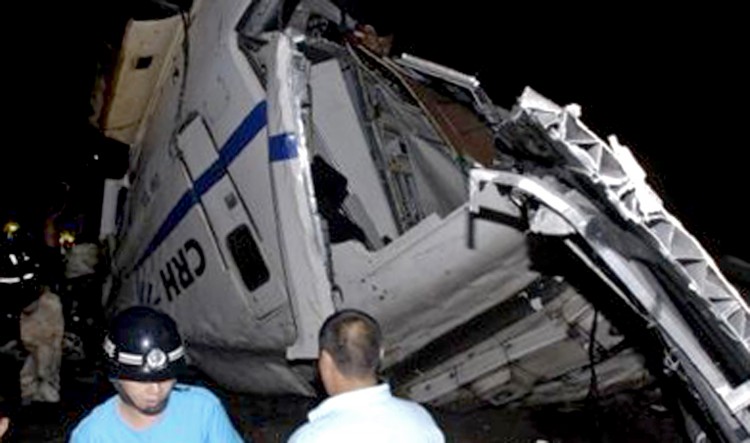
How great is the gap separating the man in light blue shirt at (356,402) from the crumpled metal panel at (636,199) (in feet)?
2.67

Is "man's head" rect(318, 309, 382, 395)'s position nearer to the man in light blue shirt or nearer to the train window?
the man in light blue shirt

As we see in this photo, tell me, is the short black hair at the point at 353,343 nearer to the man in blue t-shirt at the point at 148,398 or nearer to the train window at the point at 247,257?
the man in blue t-shirt at the point at 148,398

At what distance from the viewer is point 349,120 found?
6.40m

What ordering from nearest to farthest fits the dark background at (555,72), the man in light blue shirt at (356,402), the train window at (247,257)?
the man in light blue shirt at (356,402)
the train window at (247,257)
the dark background at (555,72)

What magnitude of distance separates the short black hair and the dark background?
815 centimetres

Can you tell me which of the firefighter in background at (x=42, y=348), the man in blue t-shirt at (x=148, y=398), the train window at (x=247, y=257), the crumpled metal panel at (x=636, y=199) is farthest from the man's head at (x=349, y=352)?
the firefighter in background at (x=42, y=348)

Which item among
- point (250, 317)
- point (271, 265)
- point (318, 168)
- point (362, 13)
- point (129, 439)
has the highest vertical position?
point (362, 13)

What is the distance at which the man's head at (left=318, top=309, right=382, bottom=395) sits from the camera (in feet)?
9.04

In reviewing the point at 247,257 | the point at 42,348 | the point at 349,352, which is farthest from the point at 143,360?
the point at 42,348

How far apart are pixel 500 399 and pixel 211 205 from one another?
211 cm

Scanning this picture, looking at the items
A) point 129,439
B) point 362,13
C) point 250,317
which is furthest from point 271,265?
point 129,439

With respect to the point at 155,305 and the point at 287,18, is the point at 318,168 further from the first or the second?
the point at 155,305

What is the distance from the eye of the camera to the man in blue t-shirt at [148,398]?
2.82 metres

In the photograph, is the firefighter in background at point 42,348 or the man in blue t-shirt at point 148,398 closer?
the man in blue t-shirt at point 148,398
